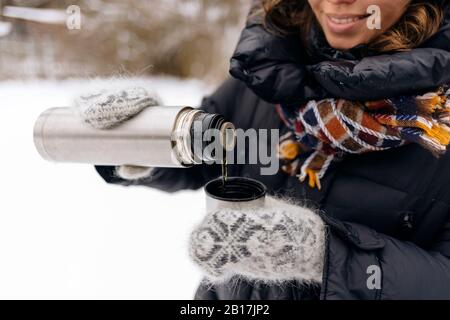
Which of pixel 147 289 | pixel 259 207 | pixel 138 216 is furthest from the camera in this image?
pixel 138 216

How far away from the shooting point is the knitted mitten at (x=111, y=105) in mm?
745

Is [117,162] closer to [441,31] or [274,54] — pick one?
[274,54]

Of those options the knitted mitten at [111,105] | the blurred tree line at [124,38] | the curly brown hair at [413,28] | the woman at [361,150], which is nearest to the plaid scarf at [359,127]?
the woman at [361,150]

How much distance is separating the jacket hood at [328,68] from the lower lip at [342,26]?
0.14 ft

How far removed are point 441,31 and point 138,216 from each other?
5.19 feet

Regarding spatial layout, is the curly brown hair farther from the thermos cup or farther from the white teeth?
the thermos cup

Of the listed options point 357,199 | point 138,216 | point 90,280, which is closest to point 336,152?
point 357,199

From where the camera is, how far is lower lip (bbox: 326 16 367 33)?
0.77 meters

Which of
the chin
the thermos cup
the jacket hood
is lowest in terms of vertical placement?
the thermos cup

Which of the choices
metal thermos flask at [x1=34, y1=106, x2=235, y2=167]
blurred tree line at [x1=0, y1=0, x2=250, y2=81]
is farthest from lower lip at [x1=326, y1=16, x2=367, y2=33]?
blurred tree line at [x1=0, y1=0, x2=250, y2=81]

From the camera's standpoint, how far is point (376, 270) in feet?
2.35

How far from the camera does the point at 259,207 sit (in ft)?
2.24

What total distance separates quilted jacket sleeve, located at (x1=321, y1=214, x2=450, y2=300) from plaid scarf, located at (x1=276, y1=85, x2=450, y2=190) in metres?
0.18

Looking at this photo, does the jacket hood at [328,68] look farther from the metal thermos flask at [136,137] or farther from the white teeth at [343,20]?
the metal thermos flask at [136,137]
